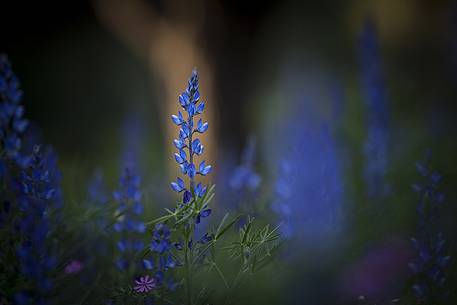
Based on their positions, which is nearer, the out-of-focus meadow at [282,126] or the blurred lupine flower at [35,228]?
the blurred lupine flower at [35,228]

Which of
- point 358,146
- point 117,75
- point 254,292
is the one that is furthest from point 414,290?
point 117,75

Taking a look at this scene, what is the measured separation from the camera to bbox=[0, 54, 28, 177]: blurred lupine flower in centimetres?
153

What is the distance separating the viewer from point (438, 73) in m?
6.37

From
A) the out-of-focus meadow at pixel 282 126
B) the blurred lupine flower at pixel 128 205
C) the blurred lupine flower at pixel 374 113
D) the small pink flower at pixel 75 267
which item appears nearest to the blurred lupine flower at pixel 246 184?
the out-of-focus meadow at pixel 282 126

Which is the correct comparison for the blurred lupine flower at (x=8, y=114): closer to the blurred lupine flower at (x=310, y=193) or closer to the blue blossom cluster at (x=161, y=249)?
the blue blossom cluster at (x=161, y=249)

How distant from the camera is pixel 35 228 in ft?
5.03

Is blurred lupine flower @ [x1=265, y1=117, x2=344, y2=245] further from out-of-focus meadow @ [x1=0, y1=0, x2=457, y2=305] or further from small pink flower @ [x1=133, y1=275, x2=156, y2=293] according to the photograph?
small pink flower @ [x1=133, y1=275, x2=156, y2=293]

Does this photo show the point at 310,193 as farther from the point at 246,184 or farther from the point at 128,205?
the point at 128,205

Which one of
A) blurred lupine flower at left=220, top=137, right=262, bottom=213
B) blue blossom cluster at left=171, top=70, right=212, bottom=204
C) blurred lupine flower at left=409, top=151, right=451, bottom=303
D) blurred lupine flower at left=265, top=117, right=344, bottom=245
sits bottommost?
blurred lupine flower at left=409, top=151, right=451, bottom=303

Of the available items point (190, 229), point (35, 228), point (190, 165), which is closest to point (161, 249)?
point (190, 229)

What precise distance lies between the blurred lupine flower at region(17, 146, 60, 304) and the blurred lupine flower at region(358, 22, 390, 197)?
7.50 ft

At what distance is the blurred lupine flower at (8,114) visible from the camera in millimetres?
1532

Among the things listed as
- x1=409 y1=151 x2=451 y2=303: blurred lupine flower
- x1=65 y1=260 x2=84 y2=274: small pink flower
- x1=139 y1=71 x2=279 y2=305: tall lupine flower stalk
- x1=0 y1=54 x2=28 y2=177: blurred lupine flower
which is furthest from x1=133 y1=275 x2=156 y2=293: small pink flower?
x1=409 y1=151 x2=451 y2=303: blurred lupine flower

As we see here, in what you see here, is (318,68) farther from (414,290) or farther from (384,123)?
(414,290)
